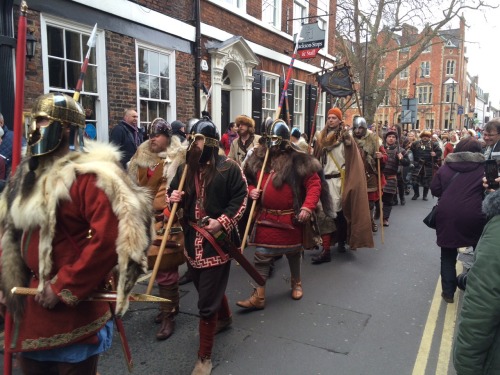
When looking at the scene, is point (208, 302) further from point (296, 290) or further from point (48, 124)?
point (48, 124)

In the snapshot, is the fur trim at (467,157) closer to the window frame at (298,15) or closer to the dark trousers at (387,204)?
the dark trousers at (387,204)

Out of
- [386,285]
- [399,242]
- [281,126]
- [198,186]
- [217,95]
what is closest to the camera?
[198,186]

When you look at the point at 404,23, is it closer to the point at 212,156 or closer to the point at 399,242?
the point at 399,242

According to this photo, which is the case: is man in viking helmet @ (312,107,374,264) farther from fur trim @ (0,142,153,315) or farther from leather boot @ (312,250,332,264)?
fur trim @ (0,142,153,315)

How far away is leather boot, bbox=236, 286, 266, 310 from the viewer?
4.23 meters

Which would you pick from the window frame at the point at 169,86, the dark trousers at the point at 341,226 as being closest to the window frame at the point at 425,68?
the window frame at the point at 169,86

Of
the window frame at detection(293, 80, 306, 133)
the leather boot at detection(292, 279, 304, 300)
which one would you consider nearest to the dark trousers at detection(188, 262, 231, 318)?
the leather boot at detection(292, 279, 304, 300)

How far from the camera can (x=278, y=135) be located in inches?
170

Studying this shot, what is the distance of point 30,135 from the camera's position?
1.92 meters

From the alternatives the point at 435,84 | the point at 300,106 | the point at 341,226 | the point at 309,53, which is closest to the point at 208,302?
the point at 341,226

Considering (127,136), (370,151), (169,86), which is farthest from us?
(169,86)

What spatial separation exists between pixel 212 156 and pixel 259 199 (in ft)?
3.93

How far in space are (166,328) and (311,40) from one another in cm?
1074

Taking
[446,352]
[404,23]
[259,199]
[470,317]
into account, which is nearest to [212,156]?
[259,199]
